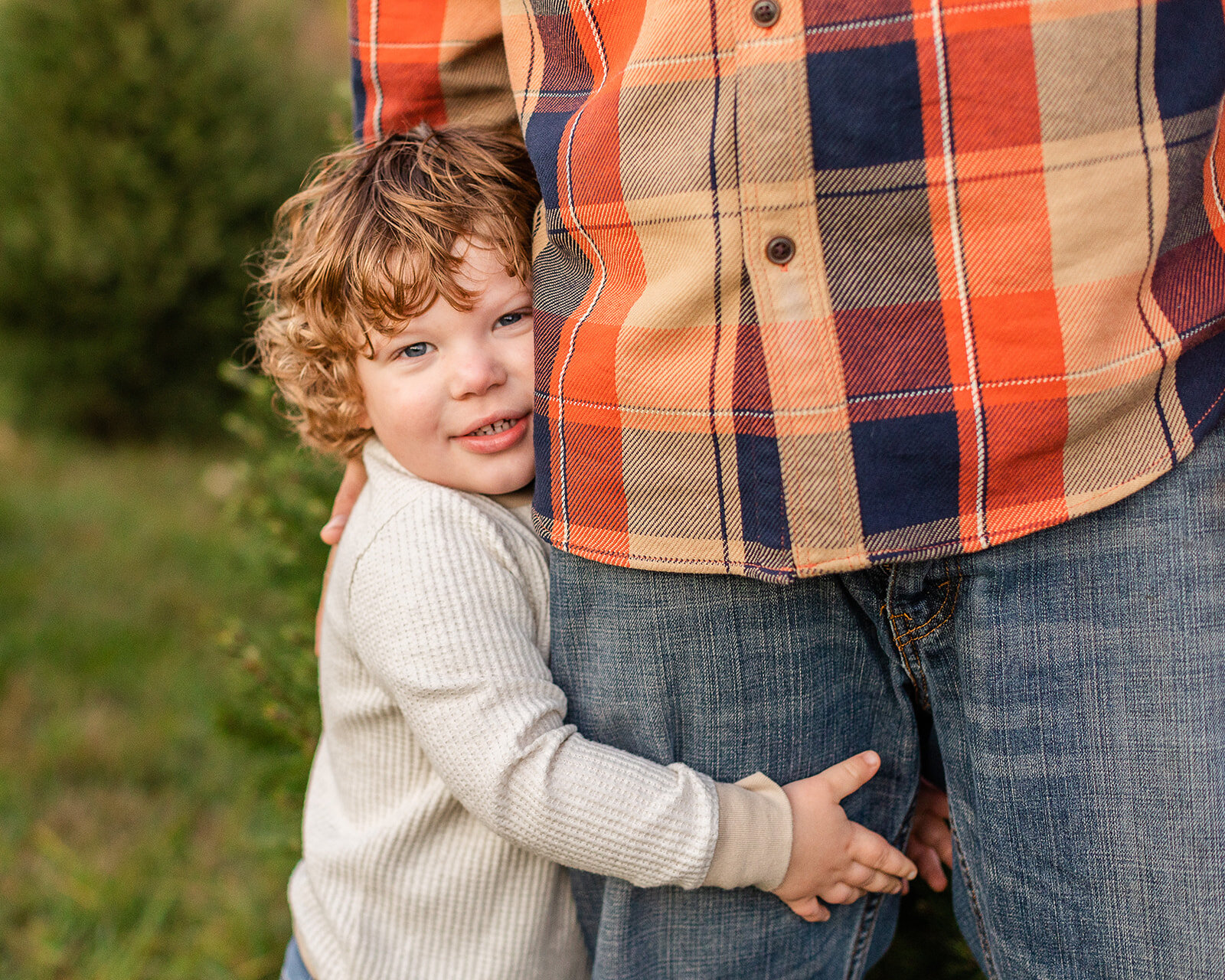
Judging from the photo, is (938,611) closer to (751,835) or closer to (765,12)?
(751,835)

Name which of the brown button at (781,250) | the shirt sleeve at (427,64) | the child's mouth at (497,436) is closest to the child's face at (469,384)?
the child's mouth at (497,436)

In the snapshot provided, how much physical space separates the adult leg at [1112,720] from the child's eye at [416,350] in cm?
75

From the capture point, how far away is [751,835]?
4.01ft

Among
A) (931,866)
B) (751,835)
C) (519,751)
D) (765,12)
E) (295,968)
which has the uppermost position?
(765,12)

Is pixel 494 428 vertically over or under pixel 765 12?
under

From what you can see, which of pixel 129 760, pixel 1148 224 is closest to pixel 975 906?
pixel 1148 224

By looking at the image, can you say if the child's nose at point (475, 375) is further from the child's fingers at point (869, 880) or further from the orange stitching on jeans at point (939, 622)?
the child's fingers at point (869, 880)

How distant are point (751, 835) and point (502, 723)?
Result: 12.4 inches

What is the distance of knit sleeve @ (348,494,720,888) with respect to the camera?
4.00 feet

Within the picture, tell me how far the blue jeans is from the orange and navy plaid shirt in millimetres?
71

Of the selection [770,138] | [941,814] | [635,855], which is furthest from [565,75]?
[941,814]

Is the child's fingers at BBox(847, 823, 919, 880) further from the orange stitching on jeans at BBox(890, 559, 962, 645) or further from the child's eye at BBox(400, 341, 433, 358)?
the child's eye at BBox(400, 341, 433, 358)

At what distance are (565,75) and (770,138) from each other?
0.34m

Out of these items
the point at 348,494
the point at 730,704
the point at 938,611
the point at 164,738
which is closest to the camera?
the point at 938,611
